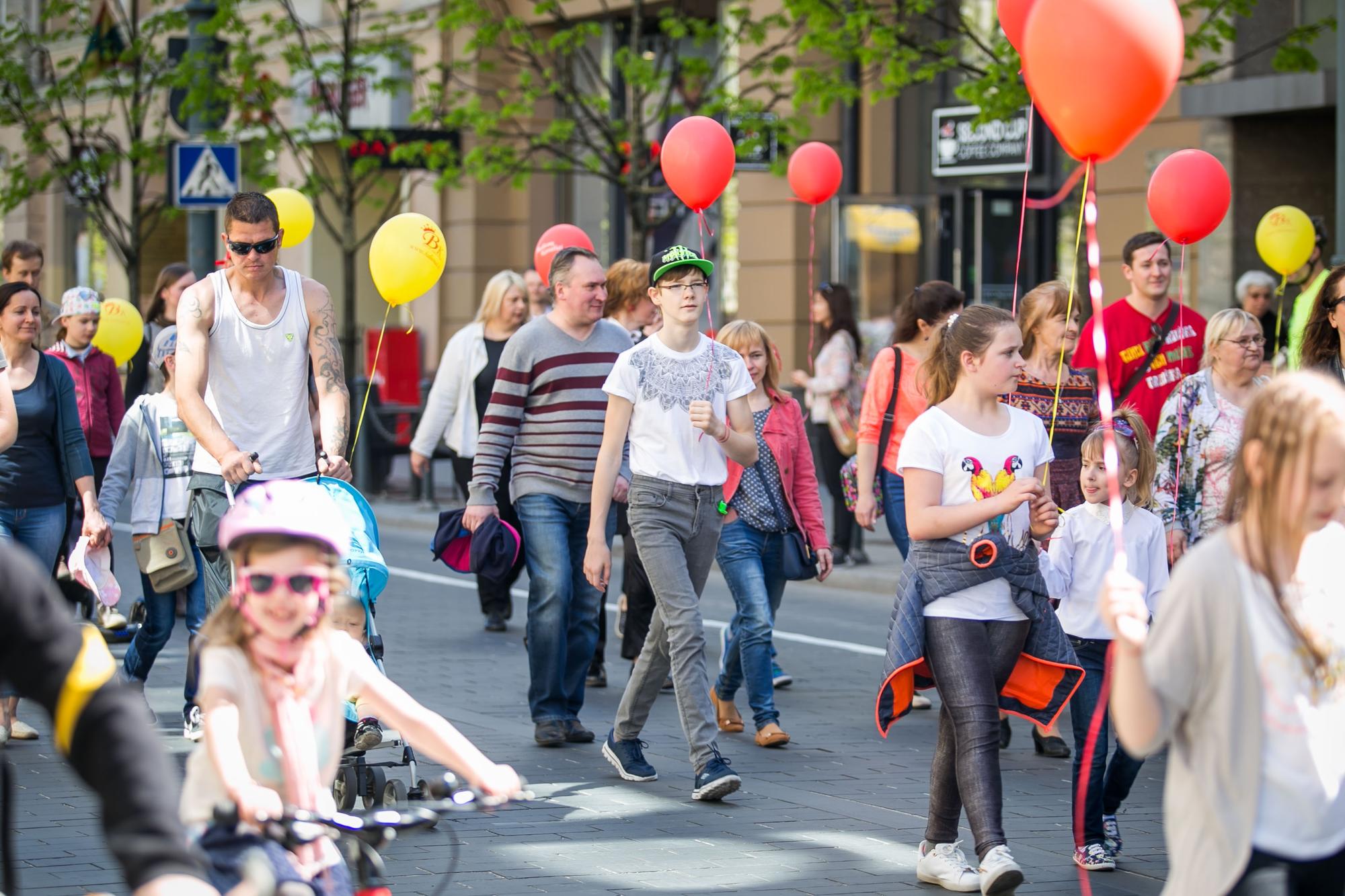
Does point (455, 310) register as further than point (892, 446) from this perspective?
Yes

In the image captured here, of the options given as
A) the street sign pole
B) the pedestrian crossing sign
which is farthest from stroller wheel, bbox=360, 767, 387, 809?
the pedestrian crossing sign

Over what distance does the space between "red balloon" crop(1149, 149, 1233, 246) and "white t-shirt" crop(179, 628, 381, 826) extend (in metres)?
5.48

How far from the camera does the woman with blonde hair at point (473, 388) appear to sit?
10.5m

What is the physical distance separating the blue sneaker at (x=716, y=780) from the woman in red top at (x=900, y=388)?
213 centimetres

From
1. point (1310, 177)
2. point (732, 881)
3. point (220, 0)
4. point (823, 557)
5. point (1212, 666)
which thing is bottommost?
point (732, 881)

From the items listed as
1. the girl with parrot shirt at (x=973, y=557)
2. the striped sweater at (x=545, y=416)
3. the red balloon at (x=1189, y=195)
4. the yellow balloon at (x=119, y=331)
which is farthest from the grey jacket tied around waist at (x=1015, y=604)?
the yellow balloon at (x=119, y=331)

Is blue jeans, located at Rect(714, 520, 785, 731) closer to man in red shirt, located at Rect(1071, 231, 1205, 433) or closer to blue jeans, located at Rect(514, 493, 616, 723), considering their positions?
blue jeans, located at Rect(514, 493, 616, 723)

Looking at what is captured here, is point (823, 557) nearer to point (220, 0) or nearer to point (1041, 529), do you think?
point (1041, 529)

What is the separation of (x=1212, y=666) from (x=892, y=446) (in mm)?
5576

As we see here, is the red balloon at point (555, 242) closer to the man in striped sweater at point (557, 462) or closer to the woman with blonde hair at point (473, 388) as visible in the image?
the woman with blonde hair at point (473, 388)

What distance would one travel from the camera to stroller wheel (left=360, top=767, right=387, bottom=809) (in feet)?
20.6

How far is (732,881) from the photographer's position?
5.75 metres

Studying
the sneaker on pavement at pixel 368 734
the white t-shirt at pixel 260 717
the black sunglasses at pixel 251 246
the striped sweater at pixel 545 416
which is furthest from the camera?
the striped sweater at pixel 545 416

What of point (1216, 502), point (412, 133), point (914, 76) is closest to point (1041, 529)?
point (1216, 502)
